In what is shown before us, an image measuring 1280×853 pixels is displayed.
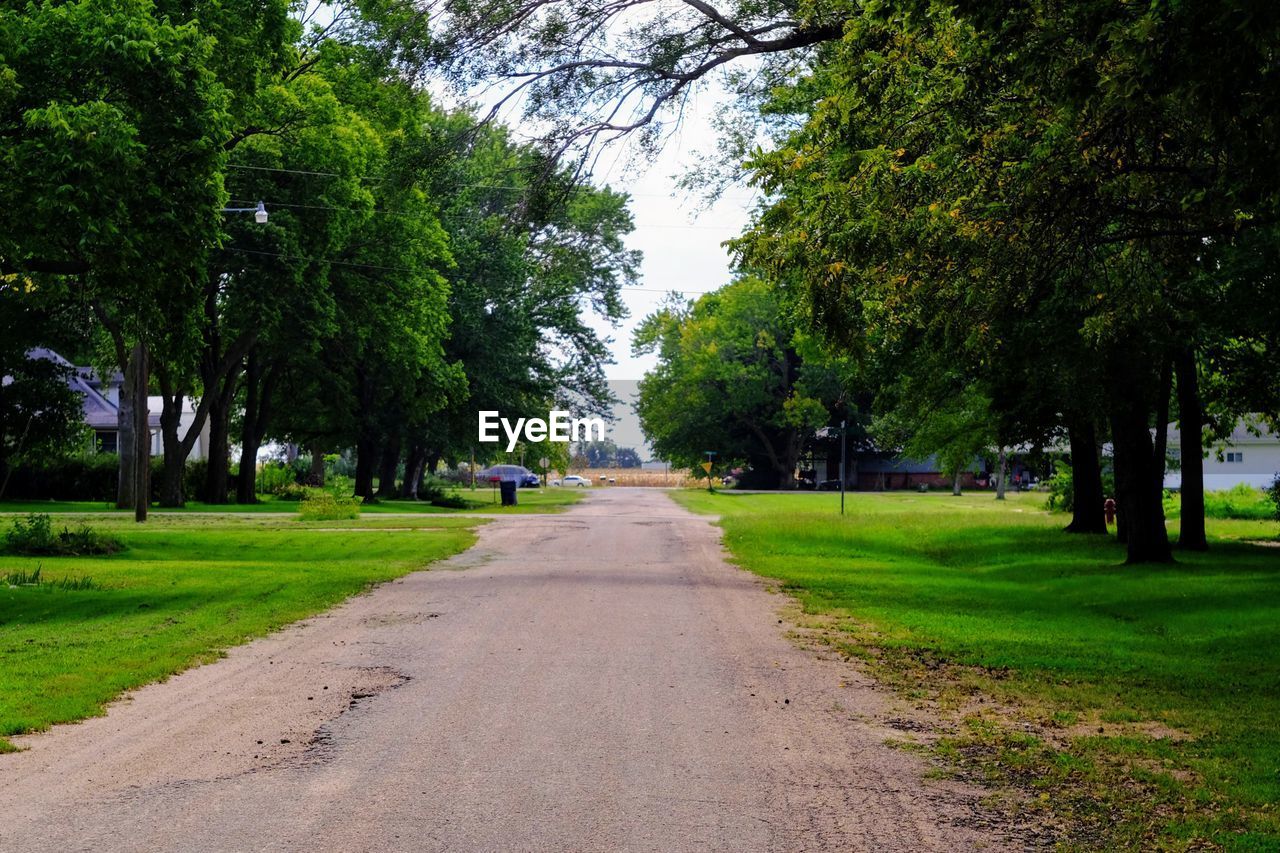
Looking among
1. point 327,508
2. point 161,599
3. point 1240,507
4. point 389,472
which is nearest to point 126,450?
point 327,508

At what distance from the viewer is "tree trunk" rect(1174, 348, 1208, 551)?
981 inches

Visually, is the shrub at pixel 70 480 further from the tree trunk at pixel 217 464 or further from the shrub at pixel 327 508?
the shrub at pixel 327 508

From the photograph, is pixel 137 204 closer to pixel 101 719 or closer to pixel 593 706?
pixel 101 719

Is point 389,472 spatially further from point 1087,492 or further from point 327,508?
point 1087,492

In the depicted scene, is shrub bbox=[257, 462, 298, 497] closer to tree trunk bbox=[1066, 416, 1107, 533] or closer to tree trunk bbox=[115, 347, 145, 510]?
tree trunk bbox=[115, 347, 145, 510]

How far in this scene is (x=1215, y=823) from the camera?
6672 millimetres

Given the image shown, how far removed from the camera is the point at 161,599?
16.8 meters

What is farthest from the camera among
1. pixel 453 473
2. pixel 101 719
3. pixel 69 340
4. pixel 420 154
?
pixel 453 473

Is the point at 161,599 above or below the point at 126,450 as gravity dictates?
below

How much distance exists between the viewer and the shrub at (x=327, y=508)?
38750mm

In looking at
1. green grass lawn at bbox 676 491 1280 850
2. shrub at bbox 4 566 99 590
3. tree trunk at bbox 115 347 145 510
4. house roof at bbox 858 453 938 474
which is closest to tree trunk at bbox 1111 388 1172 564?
green grass lawn at bbox 676 491 1280 850

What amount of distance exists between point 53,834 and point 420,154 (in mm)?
13742

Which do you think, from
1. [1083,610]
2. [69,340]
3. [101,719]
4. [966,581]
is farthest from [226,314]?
[101,719]

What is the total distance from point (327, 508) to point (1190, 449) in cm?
A: 2369
